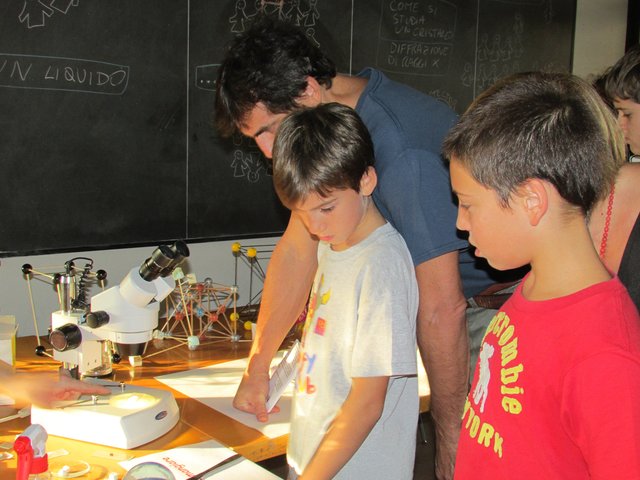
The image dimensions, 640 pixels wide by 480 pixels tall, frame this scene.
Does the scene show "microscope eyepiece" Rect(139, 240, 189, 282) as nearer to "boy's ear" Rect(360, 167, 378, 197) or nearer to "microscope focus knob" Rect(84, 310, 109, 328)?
"microscope focus knob" Rect(84, 310, 109, 328)

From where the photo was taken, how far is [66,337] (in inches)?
62.6

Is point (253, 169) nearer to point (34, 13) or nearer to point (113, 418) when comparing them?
point (34, 13)

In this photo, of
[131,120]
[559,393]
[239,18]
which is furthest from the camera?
[239,18]

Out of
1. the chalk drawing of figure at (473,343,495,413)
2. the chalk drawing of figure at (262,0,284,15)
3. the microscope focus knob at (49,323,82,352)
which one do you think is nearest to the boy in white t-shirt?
the chalk drawing of figure at (473,343,495,413)

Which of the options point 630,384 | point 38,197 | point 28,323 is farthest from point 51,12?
point 630,384

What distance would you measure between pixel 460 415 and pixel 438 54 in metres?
2.48

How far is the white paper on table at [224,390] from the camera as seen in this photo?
64.4 inches

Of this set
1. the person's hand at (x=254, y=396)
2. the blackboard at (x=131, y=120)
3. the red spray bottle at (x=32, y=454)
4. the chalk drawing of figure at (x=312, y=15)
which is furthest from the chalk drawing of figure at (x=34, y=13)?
the red spray bottle at (x=32, y=454)

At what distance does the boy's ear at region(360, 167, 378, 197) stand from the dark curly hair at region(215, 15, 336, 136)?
30 cm

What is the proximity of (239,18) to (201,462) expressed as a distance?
1.90m

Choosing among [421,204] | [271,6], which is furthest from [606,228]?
[271,6]

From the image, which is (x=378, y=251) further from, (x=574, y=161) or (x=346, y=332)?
(x=574, y=161)

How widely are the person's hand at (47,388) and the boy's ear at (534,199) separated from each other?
1.07 m

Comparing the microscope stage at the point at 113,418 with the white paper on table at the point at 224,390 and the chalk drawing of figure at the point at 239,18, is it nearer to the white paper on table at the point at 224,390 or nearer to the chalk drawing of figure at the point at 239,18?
the white paper on table at the point at 224,390
